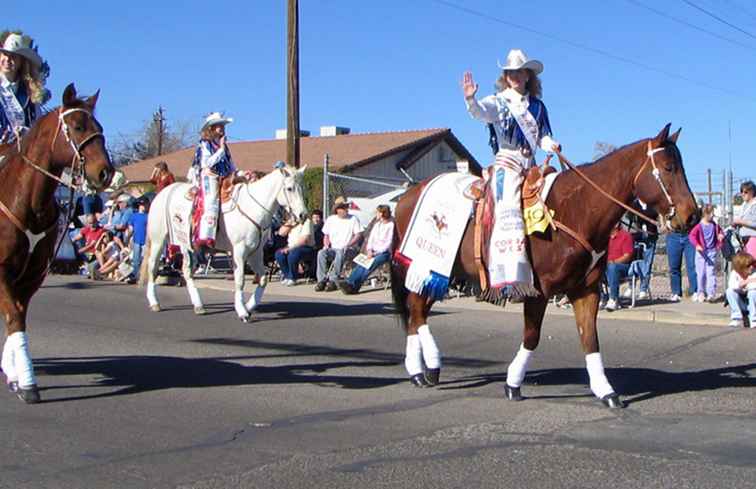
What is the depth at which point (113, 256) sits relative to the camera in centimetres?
2153

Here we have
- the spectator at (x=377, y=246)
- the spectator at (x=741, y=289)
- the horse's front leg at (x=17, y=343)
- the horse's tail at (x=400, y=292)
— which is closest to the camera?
the horse's front leg at (x=17, y=343)

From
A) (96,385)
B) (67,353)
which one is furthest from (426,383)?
(67,353)

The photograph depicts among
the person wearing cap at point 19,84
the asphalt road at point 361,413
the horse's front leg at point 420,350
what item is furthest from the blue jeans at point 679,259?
the person wearing cap at point 19,84

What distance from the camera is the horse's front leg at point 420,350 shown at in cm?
896

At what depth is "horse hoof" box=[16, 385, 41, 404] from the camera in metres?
7.87

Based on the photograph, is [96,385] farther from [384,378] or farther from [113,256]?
[113,256]

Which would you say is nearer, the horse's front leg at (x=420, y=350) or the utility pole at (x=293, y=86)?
the horse's front leg at (x=420, y=350)

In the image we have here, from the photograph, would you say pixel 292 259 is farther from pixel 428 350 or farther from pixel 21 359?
pixel 21 359

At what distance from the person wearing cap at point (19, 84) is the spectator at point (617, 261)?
970cm

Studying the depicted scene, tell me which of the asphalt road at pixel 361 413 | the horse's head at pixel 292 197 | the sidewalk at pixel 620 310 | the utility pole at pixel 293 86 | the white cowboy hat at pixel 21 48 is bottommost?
the asphalt road at pixel 361 413

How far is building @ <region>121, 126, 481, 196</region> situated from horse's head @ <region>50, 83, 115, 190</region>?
1157 inches

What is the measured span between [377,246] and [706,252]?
5765 mm

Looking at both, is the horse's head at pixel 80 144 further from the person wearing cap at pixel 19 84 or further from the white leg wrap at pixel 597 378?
the white leg wrap at pixel 597 378

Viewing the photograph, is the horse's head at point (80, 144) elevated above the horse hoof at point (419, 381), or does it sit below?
above
